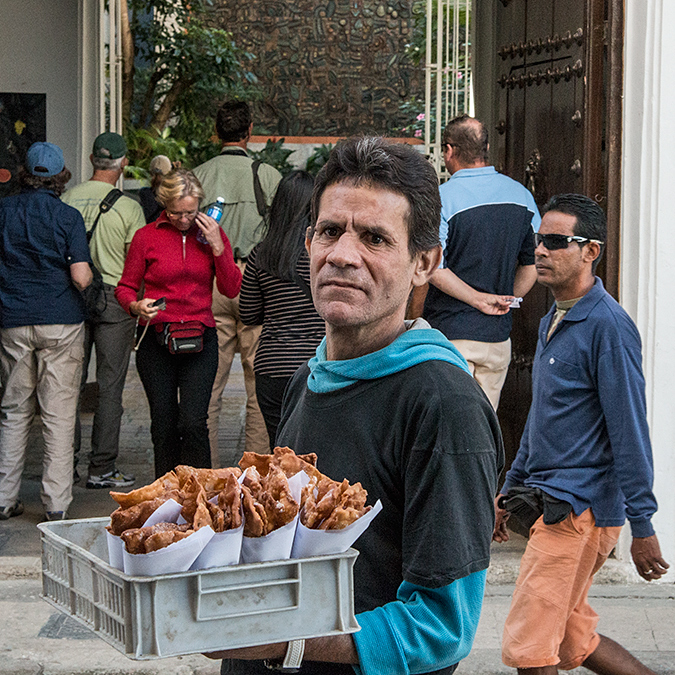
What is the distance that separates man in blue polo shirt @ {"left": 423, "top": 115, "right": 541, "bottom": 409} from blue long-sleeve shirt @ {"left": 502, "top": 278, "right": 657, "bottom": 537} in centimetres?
165

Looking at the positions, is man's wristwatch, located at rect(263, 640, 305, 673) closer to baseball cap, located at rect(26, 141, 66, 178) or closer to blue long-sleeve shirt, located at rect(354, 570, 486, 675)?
blue long-sleeve shirt, located at rect(354, 570, 486, 675)

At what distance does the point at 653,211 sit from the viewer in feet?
17.2

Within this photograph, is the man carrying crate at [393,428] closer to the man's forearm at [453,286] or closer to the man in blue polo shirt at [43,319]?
the man's forearm at [453,286]

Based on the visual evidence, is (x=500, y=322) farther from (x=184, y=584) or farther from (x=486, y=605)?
(x=184, y=584)

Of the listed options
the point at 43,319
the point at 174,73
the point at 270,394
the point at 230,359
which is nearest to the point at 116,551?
the point at 270,394

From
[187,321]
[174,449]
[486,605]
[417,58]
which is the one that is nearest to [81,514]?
[174,449]

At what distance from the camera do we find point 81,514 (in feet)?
20.0

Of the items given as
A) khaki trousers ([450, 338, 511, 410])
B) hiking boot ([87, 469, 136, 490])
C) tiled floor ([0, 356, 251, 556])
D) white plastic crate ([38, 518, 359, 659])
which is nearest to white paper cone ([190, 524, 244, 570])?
white plastic crate ([38, 518, 359, 659])

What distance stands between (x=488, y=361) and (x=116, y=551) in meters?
4.26

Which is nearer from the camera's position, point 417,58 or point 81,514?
point 81,514

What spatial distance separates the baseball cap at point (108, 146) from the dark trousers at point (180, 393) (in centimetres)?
133

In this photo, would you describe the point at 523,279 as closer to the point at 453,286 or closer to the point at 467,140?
the point at 453,286

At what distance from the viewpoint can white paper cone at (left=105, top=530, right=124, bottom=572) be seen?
1348 millimetres

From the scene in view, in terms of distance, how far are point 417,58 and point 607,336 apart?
44.9 ft
